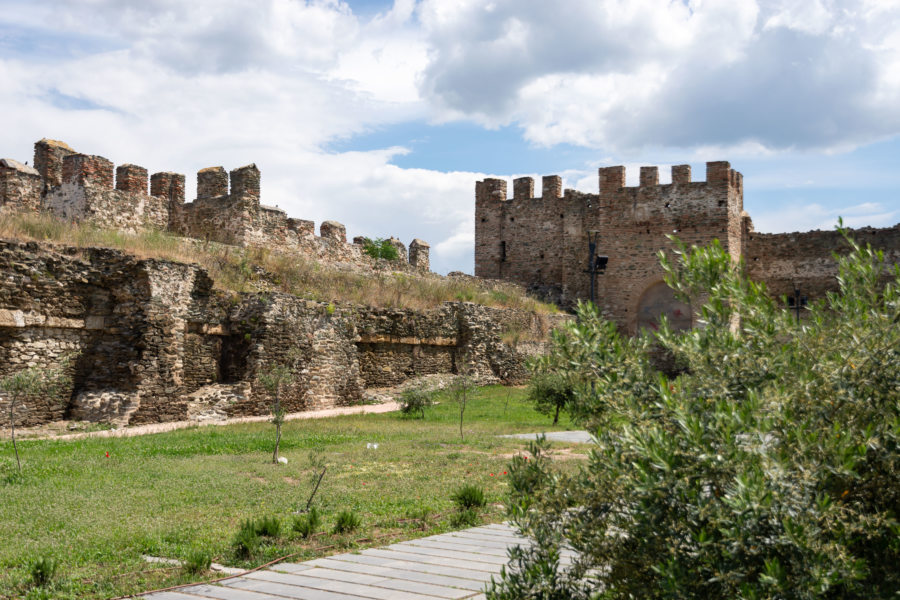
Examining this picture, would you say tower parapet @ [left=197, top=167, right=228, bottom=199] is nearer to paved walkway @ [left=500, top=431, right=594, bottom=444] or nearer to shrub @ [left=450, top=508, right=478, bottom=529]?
paved walkway @ [left=500, top=431, right=594, bottom=444]

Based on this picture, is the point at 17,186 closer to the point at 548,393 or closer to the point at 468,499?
the point at 548,393

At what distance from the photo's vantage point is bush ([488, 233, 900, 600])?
8.46 ft

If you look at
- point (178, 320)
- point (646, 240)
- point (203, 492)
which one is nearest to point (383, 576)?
point (203, 492)

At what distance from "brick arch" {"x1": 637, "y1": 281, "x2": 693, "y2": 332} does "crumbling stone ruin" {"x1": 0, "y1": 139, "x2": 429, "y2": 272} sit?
40.8 ft

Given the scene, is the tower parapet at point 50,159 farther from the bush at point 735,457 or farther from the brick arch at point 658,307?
the brick arch at point 658,307

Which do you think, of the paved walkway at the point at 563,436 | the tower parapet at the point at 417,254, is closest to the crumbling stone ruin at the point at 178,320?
the tower parapet at the point at 417,254

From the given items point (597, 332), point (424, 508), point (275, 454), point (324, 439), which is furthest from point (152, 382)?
point (597, 332)

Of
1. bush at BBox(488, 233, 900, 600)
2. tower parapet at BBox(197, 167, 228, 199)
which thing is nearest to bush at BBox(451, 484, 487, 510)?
bush at BBox(488, 233, 900, 600)

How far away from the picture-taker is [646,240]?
32.2 m

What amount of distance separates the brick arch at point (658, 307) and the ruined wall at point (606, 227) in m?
0.22

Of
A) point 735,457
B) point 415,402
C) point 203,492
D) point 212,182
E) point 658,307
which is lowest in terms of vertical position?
point 203,492

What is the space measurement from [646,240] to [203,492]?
86.0 ft

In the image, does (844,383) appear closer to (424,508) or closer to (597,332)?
(597,332)

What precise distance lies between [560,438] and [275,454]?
5.45 m
